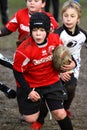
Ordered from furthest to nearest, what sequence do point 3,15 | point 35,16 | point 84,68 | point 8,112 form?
point 3,15 → point 84,68 → point 8,112 → point 35,16

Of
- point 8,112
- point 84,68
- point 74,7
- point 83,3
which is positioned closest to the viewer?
point 74,7

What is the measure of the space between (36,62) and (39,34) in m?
0.31

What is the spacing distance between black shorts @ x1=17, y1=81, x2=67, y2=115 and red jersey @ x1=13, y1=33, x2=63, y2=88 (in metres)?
0.06

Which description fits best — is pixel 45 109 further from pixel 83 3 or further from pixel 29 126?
pixel 83 3

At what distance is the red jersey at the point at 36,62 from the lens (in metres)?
5.16

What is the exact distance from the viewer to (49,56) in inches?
208

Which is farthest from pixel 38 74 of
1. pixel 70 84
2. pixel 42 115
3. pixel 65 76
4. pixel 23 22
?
pixel 23 22

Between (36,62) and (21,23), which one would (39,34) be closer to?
(36,62)

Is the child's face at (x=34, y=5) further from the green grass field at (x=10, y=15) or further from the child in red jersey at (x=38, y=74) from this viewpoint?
the green grass field at (x=10, y=15)

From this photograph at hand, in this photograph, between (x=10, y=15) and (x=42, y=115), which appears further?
(x=10, y=15)

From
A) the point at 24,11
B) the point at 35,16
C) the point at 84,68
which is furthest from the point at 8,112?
the point at 84,68

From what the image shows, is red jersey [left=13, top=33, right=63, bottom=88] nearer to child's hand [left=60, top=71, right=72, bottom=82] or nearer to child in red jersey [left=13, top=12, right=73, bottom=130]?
child in red jersey [left=13, top=12, right=73, bottom=130]

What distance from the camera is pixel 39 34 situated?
510 centimetres

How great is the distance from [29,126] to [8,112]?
1.83ft
